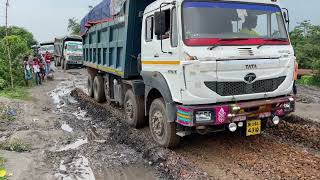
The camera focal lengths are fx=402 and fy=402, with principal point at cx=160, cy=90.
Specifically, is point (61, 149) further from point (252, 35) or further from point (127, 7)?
point (252, 35)

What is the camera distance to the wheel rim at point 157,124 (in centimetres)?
718

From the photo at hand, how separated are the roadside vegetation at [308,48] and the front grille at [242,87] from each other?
11.2 meters

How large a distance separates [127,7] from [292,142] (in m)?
4.20

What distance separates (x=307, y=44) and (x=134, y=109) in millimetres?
15498

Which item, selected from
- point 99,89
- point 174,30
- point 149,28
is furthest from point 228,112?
point 99,89

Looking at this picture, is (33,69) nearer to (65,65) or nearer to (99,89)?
(99,89)

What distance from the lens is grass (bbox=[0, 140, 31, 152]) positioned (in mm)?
7395

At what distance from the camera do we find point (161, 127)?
7188 millimetres

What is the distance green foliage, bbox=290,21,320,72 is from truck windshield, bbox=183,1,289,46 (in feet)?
36.2

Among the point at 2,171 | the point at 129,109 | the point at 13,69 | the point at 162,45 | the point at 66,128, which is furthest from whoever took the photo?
the point at 13,69

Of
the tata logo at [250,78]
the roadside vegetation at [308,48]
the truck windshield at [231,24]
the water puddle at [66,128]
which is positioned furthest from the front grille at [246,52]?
the roadside vegetation at [308,48]

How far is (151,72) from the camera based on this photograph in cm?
743

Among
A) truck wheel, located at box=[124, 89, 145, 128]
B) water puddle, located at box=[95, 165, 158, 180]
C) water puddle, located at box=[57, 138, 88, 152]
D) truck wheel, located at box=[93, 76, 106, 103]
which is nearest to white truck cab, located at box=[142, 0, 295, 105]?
water puddle, located at box=[95, 165, 158, 180]

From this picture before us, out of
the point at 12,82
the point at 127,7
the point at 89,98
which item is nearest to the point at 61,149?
the point at 127,7
